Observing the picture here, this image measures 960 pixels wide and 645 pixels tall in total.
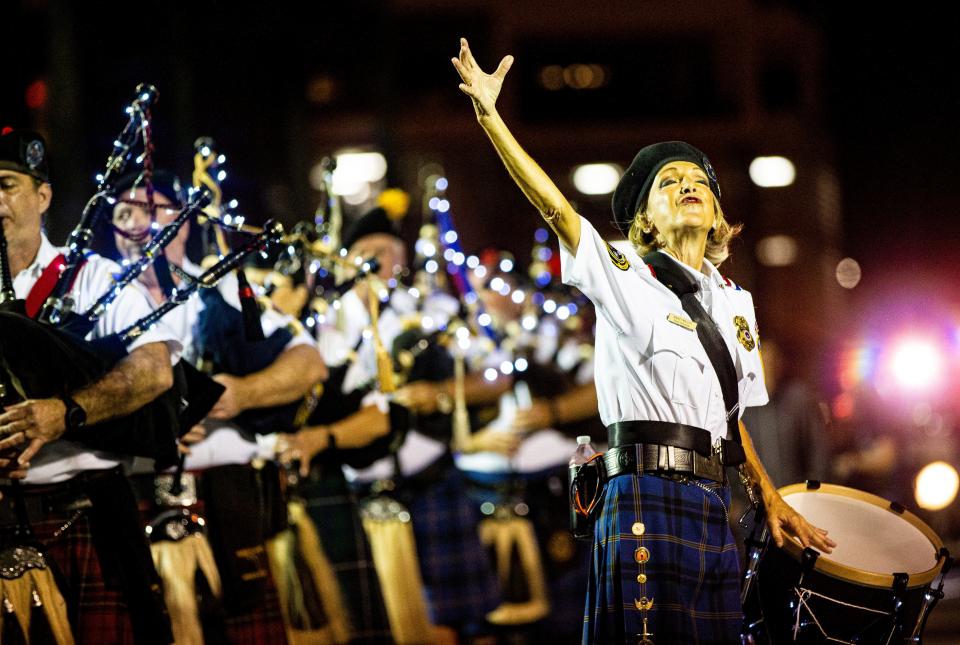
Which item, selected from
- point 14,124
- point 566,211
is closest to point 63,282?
point 14,124

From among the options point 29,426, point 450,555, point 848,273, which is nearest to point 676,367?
point 29,426

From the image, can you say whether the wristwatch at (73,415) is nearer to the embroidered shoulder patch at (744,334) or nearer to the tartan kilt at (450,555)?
the embroidered shoulder patch at (744,334)

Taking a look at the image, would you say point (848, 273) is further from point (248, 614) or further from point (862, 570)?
point (862, 570)

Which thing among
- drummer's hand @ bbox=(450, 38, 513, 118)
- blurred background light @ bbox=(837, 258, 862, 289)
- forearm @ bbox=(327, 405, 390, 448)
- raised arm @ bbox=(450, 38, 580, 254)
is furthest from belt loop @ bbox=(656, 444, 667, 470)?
blurred background light @ bbox=(837, 258, 862, 289)

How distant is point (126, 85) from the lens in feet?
28.2

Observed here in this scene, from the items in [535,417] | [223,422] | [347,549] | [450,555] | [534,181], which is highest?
[534,181]

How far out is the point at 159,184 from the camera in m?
5.52

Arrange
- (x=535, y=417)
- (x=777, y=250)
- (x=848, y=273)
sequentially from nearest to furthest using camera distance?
1. (x=535, y=417)
2. (x=848, y=273)
3. (x=777, y=250)

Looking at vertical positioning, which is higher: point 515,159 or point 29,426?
point 515,159

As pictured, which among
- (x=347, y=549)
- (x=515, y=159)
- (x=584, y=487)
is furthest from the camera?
(x=347, y=549)

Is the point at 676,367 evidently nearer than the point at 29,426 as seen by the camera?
Yes

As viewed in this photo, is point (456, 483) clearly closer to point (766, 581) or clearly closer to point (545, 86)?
point (766, 581)

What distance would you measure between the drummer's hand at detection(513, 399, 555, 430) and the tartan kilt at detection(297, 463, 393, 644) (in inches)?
80.6

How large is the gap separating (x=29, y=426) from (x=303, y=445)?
7.41ft
